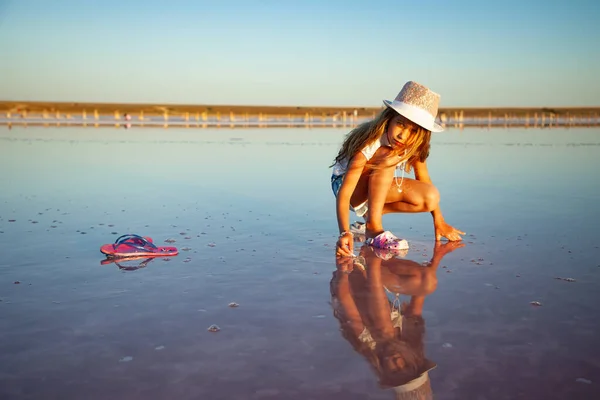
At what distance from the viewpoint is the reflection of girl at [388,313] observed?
2.44m

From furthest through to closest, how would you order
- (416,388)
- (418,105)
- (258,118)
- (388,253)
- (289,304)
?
1. (258,118)
2. (388,253)
3. (418,105)
4. (289,304)
5. (416,388)

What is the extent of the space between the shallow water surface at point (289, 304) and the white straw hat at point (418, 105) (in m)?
1.05

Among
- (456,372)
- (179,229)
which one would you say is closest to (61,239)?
(179,229)

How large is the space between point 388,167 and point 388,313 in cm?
197

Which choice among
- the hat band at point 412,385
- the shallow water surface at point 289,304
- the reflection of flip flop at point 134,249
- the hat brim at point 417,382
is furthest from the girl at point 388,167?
the hat band at point 412,385

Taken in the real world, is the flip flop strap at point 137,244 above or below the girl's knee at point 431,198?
below

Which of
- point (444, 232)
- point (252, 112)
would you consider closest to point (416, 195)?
point (444, 232)

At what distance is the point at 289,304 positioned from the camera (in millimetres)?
3357

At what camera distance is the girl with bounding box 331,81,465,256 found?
15.2ft

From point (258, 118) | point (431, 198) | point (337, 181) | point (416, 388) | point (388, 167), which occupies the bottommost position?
point (258, 118)

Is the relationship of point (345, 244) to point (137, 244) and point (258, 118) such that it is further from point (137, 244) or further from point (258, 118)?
point (258, 118)

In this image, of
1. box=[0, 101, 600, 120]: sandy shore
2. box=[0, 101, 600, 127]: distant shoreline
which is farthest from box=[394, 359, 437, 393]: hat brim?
box=[0, 101, 600, 120]: sandy shore

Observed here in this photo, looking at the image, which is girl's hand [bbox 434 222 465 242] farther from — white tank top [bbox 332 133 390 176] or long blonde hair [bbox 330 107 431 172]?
white tank top [bbox 332 133 390 176]

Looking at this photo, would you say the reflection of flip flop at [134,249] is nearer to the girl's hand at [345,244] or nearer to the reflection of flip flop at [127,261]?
the reflection of flip flop at [127,261]
